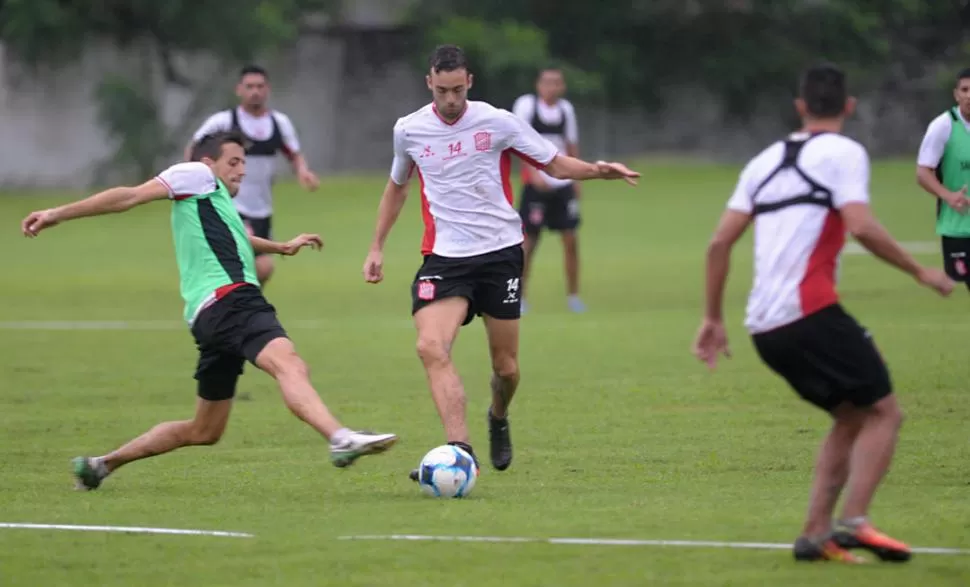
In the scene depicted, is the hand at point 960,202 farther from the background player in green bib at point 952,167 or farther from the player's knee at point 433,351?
the player's knee at point 433,351

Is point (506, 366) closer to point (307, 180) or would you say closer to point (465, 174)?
point (465, 174)

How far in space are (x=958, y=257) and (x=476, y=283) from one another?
4.45 meters

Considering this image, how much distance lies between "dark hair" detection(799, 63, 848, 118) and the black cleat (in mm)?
3334

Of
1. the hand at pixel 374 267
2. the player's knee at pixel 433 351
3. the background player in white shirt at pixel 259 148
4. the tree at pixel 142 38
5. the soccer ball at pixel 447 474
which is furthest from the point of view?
the tree at pixel 142 38

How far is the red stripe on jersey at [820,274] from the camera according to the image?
6359 millimetres

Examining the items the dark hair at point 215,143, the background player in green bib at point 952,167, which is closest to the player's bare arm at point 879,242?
the dark hair at point 215,143

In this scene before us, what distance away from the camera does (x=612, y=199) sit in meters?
35.4

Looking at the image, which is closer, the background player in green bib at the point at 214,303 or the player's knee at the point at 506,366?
the background player in green bib at the point at 214,303

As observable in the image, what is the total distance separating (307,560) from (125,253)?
20772 mm

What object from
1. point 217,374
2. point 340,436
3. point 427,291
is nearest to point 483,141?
point 427,291

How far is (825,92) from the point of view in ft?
21.0

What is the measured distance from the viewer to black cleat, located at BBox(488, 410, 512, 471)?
912cm

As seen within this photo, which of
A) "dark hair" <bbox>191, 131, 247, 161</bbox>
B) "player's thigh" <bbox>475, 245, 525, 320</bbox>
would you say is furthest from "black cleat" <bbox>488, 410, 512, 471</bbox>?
"dark hair" <bbox>191, 131, 247, 161</bbox>

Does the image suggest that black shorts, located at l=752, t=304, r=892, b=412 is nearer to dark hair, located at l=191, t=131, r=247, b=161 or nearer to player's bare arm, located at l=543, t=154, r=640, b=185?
player's bare arm, located at l=543, t=154, r=640, b=185
